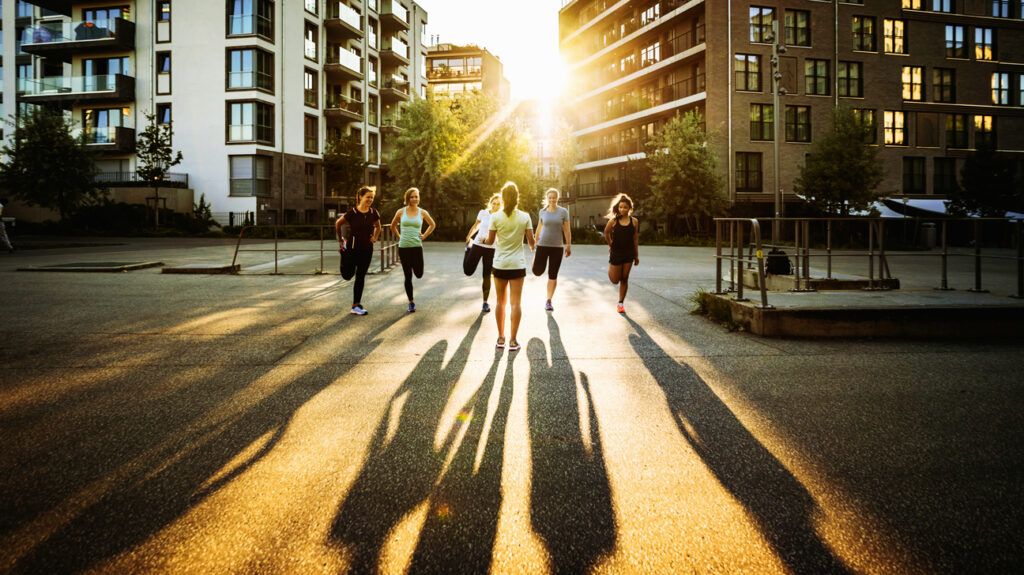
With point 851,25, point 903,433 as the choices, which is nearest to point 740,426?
point 903,433

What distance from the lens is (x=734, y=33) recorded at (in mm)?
36844

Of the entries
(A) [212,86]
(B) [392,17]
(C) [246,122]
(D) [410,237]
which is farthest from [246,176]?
(D) [410,237]

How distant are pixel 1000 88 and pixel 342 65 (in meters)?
45.1

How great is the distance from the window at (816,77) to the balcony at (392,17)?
102ft

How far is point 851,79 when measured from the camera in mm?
37812

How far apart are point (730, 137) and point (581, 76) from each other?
22.4 metres

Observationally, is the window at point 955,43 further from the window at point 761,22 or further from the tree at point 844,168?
the tree at point 844,168

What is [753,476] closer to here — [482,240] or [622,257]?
[622,257]

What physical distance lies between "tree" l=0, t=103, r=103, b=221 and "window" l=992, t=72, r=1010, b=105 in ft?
185

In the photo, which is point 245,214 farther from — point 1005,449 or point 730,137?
point 1005,449

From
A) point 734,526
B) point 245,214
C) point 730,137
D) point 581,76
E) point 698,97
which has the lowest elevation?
point 734,526

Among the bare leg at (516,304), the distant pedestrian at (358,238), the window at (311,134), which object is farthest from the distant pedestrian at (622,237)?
the window at (311,134)

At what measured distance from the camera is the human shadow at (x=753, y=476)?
248cm

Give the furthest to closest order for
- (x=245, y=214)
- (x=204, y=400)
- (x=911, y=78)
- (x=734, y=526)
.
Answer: (x=911, y=78)
(x=245, y=214)
(x=204, y=400)
(x=734, y=526)
